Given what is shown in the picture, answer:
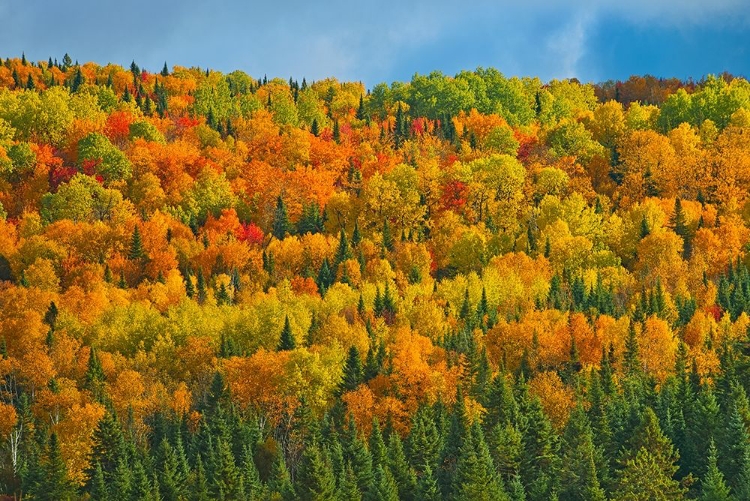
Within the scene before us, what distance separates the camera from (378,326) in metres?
141

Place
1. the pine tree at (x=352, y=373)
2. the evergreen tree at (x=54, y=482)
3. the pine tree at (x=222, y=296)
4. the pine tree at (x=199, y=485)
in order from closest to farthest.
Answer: the pine tree at (x=199, y=485) → the evergreen tree at (x=54, y=482) → the pine tree at (x=352, y=373) → the pine tree at (x=222, y=296)

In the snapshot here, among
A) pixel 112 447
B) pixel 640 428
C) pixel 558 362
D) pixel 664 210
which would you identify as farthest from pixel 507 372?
pixel 664 210

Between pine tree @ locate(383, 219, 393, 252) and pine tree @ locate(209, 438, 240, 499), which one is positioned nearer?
pine tree @ locate(209, 438, 240, 499)

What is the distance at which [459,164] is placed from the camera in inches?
7461

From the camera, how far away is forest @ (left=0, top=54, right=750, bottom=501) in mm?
98562

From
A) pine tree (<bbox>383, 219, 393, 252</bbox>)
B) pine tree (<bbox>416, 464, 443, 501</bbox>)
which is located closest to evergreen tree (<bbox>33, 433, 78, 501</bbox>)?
pine tree (<bbox>416, 464, 443, 501</bbox>)

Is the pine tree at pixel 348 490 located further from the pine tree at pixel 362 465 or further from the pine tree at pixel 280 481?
the pine tree at pixel 280 481

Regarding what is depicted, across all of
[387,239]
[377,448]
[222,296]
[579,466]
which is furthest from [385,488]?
[387,239]

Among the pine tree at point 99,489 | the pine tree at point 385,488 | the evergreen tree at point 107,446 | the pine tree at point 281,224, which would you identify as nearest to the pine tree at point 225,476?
the pine tree at point 99,489

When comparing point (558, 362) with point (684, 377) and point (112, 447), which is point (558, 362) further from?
point (112, 447)

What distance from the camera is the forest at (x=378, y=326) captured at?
98.6 meters

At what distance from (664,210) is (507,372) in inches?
2227

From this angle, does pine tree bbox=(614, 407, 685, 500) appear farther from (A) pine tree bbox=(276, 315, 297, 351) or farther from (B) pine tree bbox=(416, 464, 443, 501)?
(A) pine tree bbox=(276, 315, 297, 351)

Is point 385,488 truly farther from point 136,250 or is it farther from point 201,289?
point 136,250
